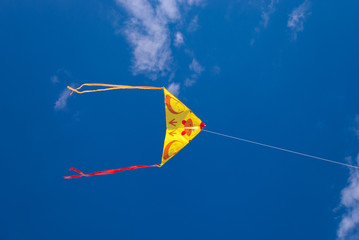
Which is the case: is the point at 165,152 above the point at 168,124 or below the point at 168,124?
below

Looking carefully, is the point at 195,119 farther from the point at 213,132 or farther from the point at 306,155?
the point at 306,155

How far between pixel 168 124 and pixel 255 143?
802cm

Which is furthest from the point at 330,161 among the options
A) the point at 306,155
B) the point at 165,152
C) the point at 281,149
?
the point at 165,152

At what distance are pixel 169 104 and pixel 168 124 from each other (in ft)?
4.74

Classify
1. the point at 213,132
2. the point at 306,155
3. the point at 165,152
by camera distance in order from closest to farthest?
the point at 165,152 → the point at 306,155 → the point at 213,132

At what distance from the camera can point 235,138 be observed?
781 inches

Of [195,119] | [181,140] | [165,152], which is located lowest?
[165,152]

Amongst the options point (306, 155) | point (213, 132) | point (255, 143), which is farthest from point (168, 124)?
point (306, 155)

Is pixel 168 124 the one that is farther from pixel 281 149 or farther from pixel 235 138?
pixel 281 149

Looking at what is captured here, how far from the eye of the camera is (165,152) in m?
16.7

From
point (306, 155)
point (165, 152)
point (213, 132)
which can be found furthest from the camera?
point (213, 132)

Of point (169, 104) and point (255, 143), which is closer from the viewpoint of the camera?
point (169, 104)

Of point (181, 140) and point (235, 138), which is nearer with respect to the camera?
point (181, 140)

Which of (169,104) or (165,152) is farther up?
(169,104)
